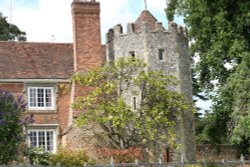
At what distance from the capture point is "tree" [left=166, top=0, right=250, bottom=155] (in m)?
35.2

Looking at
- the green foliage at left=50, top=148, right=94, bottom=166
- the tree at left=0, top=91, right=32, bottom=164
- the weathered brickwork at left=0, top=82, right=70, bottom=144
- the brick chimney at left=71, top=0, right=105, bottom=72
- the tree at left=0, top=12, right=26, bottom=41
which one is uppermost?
the tree at left=0, top=12, right=26, bottom=41

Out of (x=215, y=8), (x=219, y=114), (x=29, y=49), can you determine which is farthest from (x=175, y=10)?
(x=29, y=49)

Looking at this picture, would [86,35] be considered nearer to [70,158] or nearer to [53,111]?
[53,111]

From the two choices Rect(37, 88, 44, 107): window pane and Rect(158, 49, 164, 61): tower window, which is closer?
Rect(158, 49, 164, 61): tower window

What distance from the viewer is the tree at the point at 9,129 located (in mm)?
26562

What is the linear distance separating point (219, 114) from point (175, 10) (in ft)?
24.1

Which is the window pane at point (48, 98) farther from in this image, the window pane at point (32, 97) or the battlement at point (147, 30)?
the battlement at point (147, 30)

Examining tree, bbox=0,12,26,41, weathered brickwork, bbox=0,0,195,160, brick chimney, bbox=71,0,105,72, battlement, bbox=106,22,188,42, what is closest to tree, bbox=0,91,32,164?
weathered brickwork, bbox=0,0,195,160

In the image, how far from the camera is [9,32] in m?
60.8

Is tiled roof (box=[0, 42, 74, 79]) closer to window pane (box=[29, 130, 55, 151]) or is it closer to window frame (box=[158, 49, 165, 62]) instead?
window pane (box=[29, 130, 55, 151])

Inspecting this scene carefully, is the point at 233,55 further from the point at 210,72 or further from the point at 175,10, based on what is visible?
the point at 175,10

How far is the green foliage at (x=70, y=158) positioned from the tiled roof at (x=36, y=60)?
6.49m

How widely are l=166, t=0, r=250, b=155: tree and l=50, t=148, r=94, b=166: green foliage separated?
8.50m

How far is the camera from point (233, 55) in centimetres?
3616
